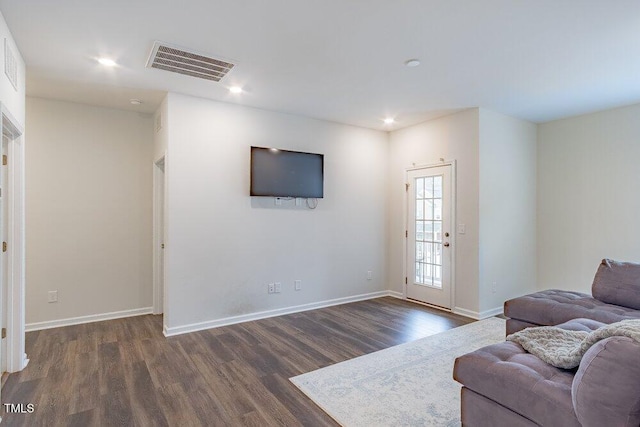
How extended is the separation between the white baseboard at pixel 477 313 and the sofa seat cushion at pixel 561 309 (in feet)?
3.63

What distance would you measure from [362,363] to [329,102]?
9.85 ft

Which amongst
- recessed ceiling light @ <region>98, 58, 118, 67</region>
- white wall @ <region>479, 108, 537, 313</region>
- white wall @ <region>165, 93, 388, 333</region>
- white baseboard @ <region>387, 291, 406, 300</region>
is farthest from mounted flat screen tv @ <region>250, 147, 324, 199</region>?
white wall @ <region>479, 108, 537, 313</region>

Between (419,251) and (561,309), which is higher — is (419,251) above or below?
above

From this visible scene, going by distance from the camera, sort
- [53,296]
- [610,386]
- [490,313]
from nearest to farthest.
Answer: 1. [610,386]
2. [53,296]
3. [490,313]

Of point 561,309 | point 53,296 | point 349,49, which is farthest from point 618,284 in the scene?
point 53,296

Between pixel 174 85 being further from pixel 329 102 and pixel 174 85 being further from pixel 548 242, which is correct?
pixel 548 242

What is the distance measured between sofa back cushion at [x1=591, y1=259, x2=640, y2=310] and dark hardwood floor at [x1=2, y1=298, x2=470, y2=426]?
154cm

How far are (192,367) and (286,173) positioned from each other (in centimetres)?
256

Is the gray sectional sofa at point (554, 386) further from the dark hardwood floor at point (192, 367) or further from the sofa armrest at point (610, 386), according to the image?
the dark hardwood floor at point (192, 367)

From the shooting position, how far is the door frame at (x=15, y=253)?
282cm

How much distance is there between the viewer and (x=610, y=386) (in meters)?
1.31

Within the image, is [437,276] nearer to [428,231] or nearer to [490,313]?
[428,231]

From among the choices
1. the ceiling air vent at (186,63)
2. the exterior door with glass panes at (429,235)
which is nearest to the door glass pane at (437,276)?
the exterior door with glass panes at (429,235)

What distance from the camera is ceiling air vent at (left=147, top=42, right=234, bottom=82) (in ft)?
9.56
